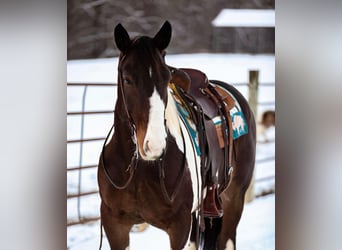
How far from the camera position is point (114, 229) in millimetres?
2105

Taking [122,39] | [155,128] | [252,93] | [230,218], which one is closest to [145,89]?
[155,128]

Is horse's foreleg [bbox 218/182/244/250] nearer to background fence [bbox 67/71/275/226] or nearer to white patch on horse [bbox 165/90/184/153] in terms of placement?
white patch on horse [bbox 165/90/184/153]

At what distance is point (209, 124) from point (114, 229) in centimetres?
58

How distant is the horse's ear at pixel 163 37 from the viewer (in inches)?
81.7

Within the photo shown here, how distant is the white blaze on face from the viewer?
1943mm

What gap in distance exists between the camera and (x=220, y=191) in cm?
219

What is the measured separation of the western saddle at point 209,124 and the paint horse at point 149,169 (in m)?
0.02

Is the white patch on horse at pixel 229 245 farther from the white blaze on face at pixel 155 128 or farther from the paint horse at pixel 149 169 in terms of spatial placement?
the white blaze on face at pixel 155 128

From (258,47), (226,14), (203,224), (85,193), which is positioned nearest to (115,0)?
(226,14)

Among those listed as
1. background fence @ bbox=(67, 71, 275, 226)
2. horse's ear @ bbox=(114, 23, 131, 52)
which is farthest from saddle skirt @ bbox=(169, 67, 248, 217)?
background fence @ bbox=(67, 71, 275, 226)

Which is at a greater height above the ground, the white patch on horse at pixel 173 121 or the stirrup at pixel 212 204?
the white patch on horse at pixel 173 121

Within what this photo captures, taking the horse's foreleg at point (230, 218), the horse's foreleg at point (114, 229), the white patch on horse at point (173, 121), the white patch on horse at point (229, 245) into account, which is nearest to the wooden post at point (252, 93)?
the horse's foreleg at point (230, 218)

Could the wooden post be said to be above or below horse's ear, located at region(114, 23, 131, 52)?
below

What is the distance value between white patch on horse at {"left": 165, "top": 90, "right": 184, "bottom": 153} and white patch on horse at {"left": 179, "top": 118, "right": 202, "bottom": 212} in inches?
1.0
